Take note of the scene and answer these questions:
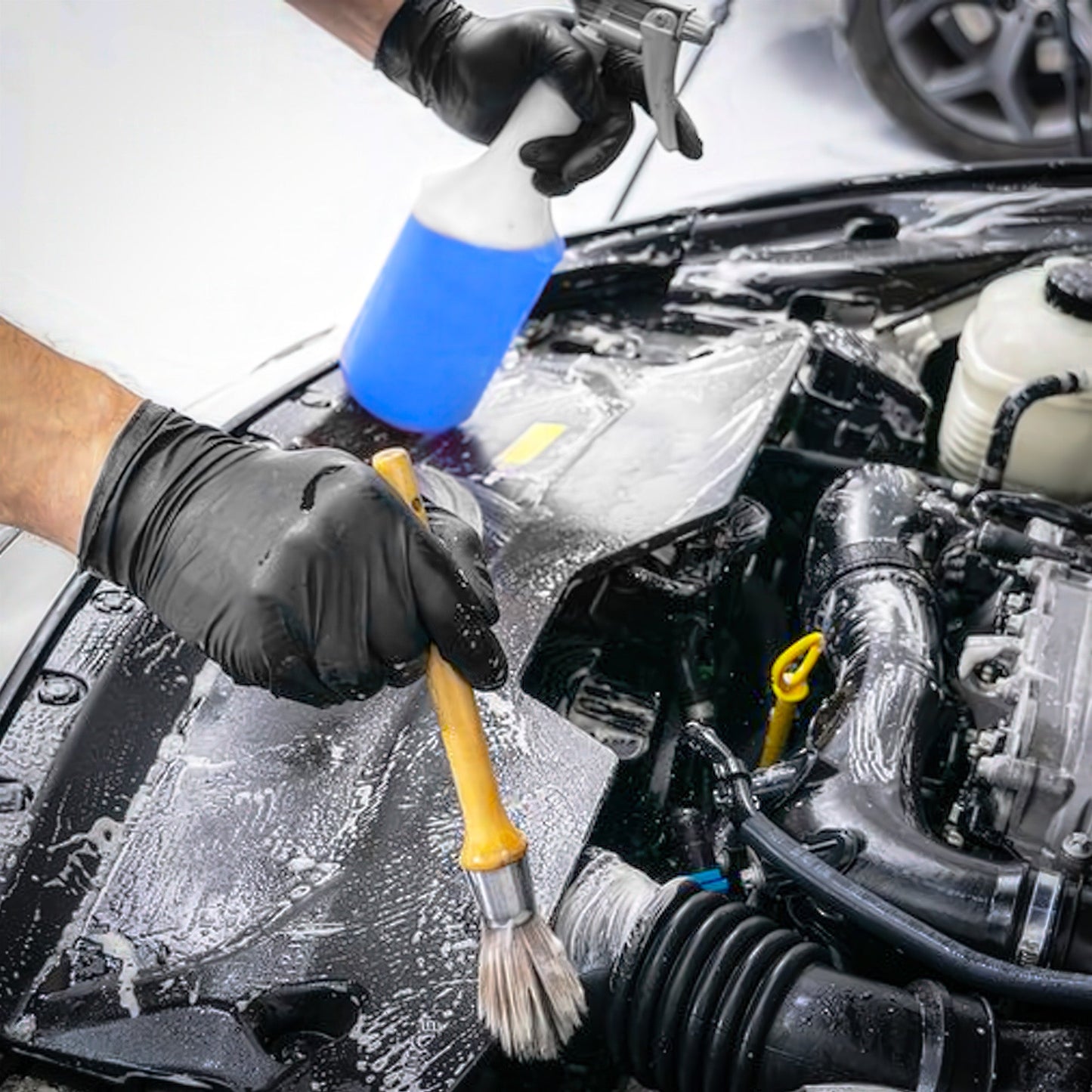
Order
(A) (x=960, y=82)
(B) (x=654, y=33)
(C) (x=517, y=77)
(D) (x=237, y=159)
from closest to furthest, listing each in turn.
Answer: (B) (x=654, y=33)
(C) (x=517, y=77)
(D) (x=237, y=159)
(A) (x=960, y=82)

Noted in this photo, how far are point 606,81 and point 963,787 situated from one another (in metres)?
1.05

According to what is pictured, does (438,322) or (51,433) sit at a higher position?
(51,433)

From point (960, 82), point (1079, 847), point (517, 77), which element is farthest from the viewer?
point (960, 82)

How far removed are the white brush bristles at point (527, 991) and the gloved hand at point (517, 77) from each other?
1020mm

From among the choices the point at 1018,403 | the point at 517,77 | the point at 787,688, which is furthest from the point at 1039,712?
the point at 517,77

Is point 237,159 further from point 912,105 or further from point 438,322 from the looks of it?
point 438,322

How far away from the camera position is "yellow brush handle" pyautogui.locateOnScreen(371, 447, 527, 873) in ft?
3.42

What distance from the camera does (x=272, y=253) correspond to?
11.2ft

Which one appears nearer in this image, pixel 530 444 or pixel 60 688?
pixel 60 688

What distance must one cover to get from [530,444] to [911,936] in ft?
2.90

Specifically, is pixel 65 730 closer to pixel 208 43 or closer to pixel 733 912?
pixel 733 912

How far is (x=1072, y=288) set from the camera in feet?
5.24

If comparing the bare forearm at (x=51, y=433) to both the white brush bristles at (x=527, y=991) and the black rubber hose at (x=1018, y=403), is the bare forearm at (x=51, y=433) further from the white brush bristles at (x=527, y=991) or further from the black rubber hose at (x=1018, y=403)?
the black rubber hose at (x=1018, y=403)

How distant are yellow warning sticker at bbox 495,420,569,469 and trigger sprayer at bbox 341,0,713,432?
3.6 inches
